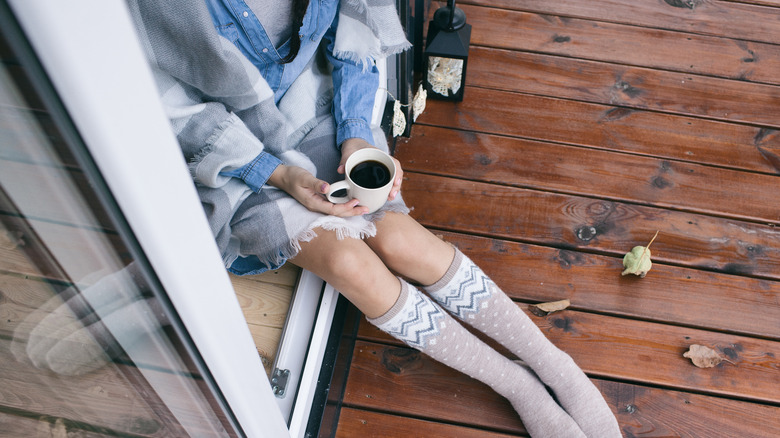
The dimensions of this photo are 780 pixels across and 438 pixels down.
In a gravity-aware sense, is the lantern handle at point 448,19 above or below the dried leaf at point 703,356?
above

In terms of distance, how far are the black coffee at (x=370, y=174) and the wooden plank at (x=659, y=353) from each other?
41 cm

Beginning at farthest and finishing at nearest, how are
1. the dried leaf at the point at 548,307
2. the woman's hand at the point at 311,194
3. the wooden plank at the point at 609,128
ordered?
the wooden plank at the point at 609,128 → the dried leaf at the point at 548,307 → the woman's hand at the point at 311,194

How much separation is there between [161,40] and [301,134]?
0.28 metres

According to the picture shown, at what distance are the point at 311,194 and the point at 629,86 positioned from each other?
1.06 m

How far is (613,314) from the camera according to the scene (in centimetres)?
113

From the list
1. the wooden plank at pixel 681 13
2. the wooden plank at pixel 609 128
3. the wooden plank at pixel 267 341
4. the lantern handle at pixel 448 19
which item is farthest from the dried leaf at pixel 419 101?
the wooden plank at pixel 267 341

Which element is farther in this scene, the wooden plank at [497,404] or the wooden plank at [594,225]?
the wooden plank at [594,225]

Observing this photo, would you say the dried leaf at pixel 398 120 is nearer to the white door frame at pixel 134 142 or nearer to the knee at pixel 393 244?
the knee at pixel 393 244

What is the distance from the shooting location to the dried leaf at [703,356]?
107 centimetres

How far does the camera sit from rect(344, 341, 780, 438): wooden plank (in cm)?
101

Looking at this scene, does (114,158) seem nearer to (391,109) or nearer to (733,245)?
(391,109)

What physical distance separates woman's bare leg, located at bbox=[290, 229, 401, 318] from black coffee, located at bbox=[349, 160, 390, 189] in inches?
3.3

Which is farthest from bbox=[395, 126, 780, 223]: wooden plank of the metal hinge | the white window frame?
the white window frame

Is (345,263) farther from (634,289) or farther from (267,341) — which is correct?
(634,289)
